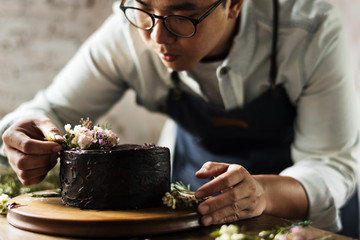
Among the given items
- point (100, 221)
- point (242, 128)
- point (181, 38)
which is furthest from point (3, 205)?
point (242, 128)

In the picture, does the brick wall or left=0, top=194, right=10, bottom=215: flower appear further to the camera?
the brick wall

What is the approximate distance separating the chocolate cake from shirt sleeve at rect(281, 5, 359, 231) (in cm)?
71

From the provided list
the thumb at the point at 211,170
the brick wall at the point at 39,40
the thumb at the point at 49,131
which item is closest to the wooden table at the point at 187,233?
the thumb at the point at 211,170

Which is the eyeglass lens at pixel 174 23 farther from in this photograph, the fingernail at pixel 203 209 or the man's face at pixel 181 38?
the fingernail at pixel 203 209

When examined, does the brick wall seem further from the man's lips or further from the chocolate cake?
the chocolate cake

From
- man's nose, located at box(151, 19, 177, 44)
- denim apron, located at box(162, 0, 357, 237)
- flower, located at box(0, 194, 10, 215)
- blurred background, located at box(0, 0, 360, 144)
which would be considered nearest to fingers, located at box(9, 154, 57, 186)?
flower, located at box(0, 194, 10, 215)

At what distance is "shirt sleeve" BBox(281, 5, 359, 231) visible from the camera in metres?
1.73

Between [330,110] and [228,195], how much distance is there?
2.53ft

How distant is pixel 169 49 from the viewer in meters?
1.44

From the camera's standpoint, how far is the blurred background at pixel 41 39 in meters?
3.37

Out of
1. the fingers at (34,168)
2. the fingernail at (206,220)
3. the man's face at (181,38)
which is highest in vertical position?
the man's face at (181,38)

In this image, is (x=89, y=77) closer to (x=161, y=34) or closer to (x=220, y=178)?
Result: (x=161, y=34)

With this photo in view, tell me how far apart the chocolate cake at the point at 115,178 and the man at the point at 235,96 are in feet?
0.38

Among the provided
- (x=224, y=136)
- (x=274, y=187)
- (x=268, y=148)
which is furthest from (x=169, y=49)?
(x=268, y=148)
